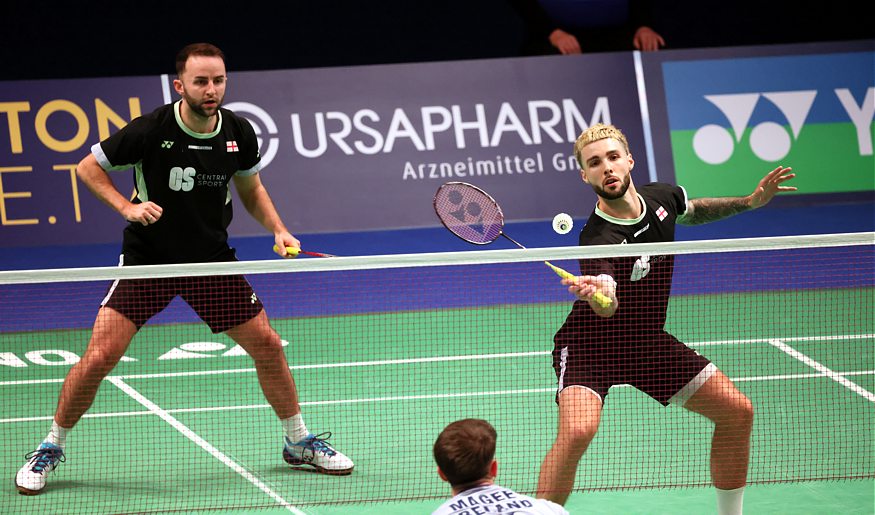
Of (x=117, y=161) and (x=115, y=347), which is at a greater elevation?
(x=117, y=161)

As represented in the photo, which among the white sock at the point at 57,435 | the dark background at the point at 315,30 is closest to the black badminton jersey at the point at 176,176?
the white sock at the point at 57,435

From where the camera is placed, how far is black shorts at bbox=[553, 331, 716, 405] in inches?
188

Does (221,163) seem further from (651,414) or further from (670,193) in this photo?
(651,414)

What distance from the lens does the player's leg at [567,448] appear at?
455cm

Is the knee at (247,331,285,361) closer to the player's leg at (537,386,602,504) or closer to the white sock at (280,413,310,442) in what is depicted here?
the white sock at (280,413,310,442)

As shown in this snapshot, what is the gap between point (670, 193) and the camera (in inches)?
204

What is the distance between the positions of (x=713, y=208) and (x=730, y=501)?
1221 mm

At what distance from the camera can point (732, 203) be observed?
5.21m

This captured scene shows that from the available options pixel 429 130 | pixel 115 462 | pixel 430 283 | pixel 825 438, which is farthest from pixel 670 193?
pixel 429 130

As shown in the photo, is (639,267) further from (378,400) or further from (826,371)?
(826,371)

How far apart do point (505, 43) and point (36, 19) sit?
18.1 ft

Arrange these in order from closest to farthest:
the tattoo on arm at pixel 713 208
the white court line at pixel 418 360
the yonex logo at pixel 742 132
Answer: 1. the tattoo on arm at pixel 713 208
2. the white court line at pixel 418 360
3. the yonex logo at pixel 742 132

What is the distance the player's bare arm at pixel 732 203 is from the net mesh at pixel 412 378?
0.75 feet

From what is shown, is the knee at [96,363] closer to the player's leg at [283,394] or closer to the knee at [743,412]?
the player's leg at [283,394]
